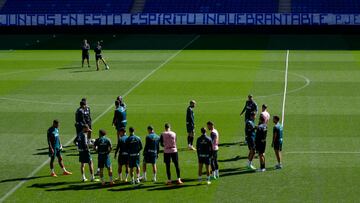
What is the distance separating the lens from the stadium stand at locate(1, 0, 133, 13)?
6511 centimetres

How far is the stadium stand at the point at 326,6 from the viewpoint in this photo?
61.9 meters

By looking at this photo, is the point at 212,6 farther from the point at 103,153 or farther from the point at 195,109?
the point at 103,153

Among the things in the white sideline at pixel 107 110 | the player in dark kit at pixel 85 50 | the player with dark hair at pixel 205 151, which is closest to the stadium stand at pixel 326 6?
the white sideline at pixel 107 110

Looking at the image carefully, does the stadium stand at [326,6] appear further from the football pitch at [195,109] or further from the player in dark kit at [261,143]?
the player in dark kit at [261,143]

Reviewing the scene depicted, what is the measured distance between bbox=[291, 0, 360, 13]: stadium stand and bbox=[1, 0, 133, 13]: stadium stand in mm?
13831

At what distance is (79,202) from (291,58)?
93.6ft

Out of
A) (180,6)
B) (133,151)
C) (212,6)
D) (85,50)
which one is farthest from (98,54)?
(212,6)

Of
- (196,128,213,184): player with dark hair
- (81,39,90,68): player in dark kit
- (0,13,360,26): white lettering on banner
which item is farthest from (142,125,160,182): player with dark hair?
(0,13,360,26): white lettering on banner

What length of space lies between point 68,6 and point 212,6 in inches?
475

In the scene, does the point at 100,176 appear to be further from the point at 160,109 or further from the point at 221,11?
the point at 221,11

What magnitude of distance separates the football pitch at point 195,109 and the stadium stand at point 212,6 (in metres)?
7.23

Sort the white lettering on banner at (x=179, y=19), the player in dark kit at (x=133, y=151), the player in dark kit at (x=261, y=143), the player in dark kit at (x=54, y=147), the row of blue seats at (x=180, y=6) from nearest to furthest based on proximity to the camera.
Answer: the player in dark kit at (x=133, y=151), the player in dark kit at (x=54, y=147), the player in dark kit at (x=261, y=143), the white lettering on banner at (x=179, y=19), the row of blue seats at (x=180, y=6)

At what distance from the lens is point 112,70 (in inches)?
1654

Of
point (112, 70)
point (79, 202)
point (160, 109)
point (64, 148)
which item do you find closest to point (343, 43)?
point (112, 70)
